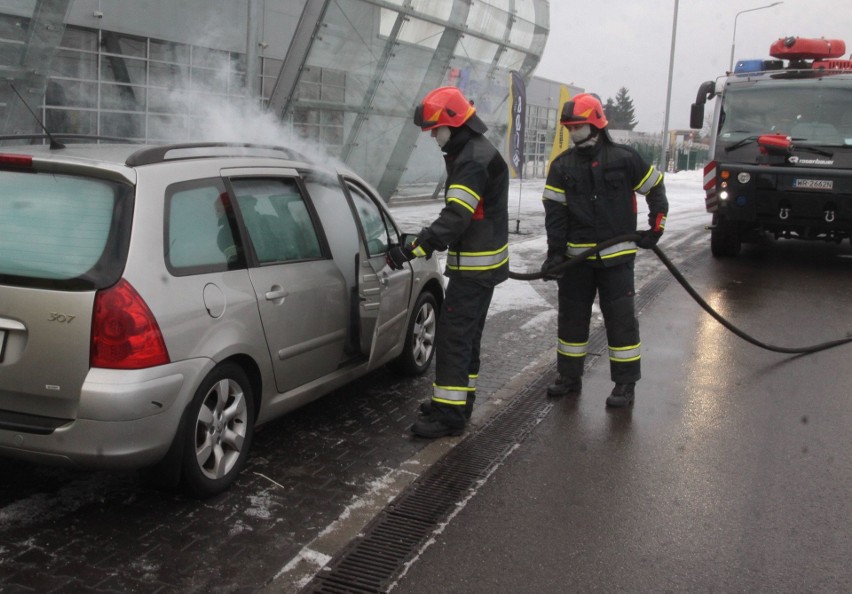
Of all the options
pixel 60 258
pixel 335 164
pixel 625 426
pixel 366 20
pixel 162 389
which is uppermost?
pixel 366 20

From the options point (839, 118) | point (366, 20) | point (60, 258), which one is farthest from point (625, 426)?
point (366, 20)

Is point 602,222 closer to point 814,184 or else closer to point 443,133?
point 443,133

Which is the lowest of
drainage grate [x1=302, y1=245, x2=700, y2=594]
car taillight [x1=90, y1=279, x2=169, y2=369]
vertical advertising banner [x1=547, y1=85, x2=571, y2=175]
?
drainage grate [x1=302, y1=245, x2=700, y2=594]

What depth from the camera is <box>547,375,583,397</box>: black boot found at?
232 inches

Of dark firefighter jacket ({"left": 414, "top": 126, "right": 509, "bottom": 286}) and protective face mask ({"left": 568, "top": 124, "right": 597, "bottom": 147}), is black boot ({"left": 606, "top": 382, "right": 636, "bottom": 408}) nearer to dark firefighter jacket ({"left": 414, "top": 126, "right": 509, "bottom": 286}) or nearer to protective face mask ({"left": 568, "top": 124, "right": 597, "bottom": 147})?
dark firefighter jacket ({"left": 414, "top": 126, "right": 509, "bottom": 286})

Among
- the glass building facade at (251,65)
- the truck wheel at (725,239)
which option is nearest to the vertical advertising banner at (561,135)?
the glass building facade at (251,65)

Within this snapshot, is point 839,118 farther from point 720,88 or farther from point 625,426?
point 625,426

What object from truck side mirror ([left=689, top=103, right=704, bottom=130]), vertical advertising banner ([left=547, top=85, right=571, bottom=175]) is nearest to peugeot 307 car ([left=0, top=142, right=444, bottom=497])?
truck side mirror ([left=689, top=103, right=704, bottom=130])

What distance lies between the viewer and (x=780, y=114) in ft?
38.7

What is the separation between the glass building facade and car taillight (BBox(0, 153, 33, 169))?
7148 mm

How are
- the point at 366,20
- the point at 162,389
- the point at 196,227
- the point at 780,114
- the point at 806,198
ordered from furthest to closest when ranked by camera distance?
the point at 366,20 → the point at 780,114 → the point at 806,198 → the point at 196,227 → the point at 162,389

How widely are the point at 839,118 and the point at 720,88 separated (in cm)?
196

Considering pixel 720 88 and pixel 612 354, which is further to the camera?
pixel 720 88

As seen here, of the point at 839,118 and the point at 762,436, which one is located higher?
the point at 839,118
